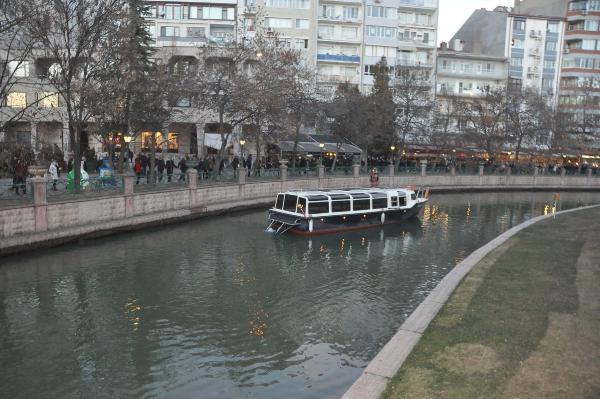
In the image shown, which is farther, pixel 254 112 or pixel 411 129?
pixel 411 129

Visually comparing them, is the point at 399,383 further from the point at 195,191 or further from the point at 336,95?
the point at 336,95

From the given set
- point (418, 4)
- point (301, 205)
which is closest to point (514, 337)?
point (301, 205)

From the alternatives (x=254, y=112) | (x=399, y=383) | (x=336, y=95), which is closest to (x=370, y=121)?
(x=336, y=95)

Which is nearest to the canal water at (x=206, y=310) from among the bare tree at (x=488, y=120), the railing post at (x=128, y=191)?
the railing post at (x=128, y=191)

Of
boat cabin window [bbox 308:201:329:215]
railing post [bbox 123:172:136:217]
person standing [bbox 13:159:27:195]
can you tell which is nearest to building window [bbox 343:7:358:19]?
boat cabin window [bbox 308:201:329:215]

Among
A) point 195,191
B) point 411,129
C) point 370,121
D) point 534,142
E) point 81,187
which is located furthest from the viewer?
point 534,142

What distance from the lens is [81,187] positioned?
81.9 ft

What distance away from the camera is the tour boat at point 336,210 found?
28.2m

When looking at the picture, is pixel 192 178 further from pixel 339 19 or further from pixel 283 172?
pixel 339 19

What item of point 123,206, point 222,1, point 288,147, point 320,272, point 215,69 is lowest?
point 320,272

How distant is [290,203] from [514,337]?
1830cm

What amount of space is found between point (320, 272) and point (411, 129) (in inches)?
1461

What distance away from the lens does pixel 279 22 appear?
62.4m

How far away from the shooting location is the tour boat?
1109 inches
